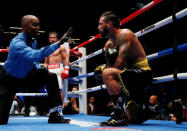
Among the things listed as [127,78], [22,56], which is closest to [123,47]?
[127,78]

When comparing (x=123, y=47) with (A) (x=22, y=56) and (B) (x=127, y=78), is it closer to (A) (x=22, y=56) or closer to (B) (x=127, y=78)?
(B) (x=127, y=78)

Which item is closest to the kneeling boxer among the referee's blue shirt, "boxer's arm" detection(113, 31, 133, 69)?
"boxer's arm" detection(113, 31, 133, 69)

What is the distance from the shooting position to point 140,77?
164 centimetres

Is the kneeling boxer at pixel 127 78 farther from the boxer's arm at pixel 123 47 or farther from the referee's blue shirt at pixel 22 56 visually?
the referee's blue shirt at pixel 22 56

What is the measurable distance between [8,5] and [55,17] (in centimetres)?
194

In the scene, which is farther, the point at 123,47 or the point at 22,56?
the point at 22,56

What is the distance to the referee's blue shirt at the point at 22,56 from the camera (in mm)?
1831

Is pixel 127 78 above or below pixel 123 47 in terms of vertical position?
below

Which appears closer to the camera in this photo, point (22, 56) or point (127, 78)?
point (127, 78)

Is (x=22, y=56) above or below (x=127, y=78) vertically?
above

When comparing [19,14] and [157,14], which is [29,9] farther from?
[157,14]

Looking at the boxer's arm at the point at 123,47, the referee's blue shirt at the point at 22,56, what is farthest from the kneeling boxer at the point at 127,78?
the referee's blue shirt at the point at 22,56

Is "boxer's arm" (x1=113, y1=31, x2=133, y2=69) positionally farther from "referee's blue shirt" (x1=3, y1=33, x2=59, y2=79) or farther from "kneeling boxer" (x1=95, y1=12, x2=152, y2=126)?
"referee's blue shirt" (x1=3, y1=33, x2=59, y2=79)

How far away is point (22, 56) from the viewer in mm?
1871
